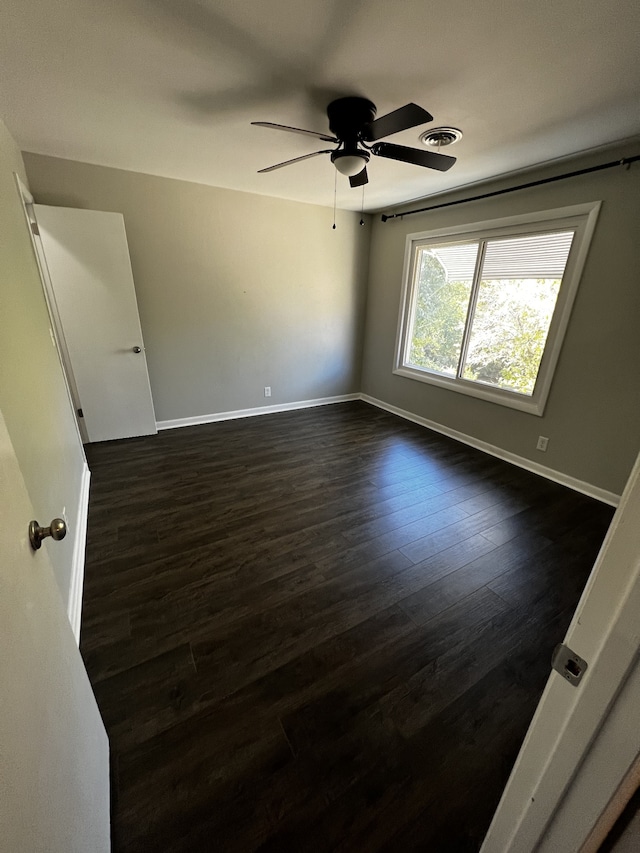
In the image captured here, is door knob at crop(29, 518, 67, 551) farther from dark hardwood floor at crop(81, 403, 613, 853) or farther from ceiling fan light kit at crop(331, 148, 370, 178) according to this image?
ceiling fan light kit at crop(331, 148, 370, 178)

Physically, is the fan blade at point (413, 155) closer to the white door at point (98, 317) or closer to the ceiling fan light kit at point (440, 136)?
the ceiling fan light kit at point (440, 136)

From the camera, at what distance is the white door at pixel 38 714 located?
521mm

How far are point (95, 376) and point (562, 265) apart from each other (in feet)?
14.1

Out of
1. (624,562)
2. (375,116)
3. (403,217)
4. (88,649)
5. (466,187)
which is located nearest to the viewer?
(624,562)

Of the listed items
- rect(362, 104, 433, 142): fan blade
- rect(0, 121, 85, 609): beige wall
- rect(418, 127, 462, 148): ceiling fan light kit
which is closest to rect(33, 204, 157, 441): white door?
rect(0, 121, 85, 609): beige wall

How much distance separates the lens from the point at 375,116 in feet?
6.55

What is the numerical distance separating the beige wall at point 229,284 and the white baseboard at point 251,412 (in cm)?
7

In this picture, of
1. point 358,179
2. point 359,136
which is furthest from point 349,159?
point 358,179

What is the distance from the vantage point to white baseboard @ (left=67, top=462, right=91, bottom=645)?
1.58 m

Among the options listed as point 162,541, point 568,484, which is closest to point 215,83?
point 162,541

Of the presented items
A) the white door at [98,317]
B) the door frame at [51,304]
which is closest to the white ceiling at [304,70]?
the door frame at [51,304]

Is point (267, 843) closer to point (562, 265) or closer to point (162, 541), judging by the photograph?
point (162, 541)

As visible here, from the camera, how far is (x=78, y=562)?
1886 mm

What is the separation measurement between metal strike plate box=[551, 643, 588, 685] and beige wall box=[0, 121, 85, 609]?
5.35 ft
